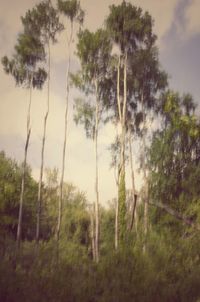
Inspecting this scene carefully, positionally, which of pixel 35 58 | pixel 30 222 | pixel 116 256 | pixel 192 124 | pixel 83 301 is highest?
pixel 35 58

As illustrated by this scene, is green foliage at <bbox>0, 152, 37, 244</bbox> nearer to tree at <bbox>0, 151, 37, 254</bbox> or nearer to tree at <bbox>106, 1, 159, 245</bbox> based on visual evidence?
tree at <bbox>0, 151, 37, 254</bbox>

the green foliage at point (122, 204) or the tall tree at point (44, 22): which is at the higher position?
the tall tree at point (44, 22)

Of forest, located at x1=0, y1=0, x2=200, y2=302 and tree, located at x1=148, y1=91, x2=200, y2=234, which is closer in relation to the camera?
forest, located at x1=0, y1=0, x2=200, y2=302

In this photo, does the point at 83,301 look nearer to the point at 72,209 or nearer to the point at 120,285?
the point at 120,285

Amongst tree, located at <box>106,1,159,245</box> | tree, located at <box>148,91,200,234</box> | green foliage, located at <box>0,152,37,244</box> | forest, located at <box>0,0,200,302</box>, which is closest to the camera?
forest, located at <box>0,0,200,302</box>

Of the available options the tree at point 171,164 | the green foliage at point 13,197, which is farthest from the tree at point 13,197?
the tree at point 171,164

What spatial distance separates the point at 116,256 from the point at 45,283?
1.66 meters

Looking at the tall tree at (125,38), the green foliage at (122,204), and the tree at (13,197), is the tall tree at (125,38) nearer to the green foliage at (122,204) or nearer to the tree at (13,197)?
the green foliage at (122,204)

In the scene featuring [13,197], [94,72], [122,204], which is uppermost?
[94,72]

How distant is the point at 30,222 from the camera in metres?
30.8

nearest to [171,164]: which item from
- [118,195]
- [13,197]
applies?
[118,195]

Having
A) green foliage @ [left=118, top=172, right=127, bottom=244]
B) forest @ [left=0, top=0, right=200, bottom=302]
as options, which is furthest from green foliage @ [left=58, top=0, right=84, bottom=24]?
green foliage @ [left=118, top=172, right=127, bottom=244]

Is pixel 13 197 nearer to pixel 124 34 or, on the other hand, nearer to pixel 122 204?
pixel 122 204

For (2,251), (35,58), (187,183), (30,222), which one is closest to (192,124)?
(187,183)
